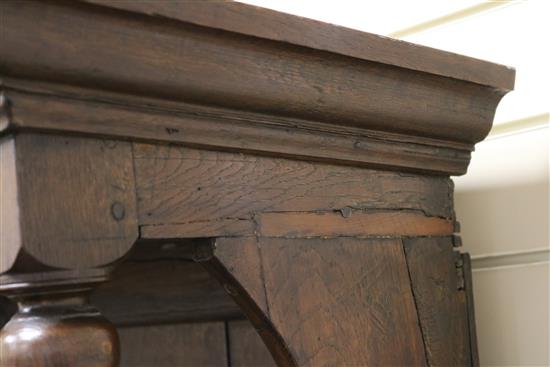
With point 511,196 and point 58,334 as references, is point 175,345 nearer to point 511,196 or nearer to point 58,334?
point 511,196

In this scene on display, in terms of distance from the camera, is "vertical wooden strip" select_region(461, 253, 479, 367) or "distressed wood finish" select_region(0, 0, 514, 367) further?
"vertical wooden strip" select_region(461, 253, 479, 367)

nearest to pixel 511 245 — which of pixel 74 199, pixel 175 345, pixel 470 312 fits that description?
pixel 470 312

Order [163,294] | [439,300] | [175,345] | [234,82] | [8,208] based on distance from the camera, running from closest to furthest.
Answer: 1. [8,208]
2. [234,82]
3. [439,300]
4. [163,294]
5. [175,345]


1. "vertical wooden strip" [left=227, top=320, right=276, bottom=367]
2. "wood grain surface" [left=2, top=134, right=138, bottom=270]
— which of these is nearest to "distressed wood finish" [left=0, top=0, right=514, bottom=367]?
"wood grain surface" [left=2, top=134, right=138, bottom=270]

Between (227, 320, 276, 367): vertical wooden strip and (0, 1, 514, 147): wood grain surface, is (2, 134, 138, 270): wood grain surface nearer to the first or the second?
(0, 1, 514, 147): wood grain surface

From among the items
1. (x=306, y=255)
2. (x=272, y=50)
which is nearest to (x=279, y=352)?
(x=306, y=255)

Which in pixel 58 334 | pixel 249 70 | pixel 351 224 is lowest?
pixel 58 334

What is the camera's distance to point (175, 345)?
1.26 meters

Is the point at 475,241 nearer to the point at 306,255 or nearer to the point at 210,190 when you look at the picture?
the point at 306,255

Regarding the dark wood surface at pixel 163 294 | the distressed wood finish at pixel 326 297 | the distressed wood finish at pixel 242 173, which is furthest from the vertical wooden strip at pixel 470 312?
the dark wood surface at pixel 163 294

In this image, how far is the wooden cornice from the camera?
0.60 m

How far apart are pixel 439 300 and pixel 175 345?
45 cm

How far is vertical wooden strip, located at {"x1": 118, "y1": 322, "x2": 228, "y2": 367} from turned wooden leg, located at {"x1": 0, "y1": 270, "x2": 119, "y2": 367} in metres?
0.59

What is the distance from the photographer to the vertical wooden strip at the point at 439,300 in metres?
0.93
